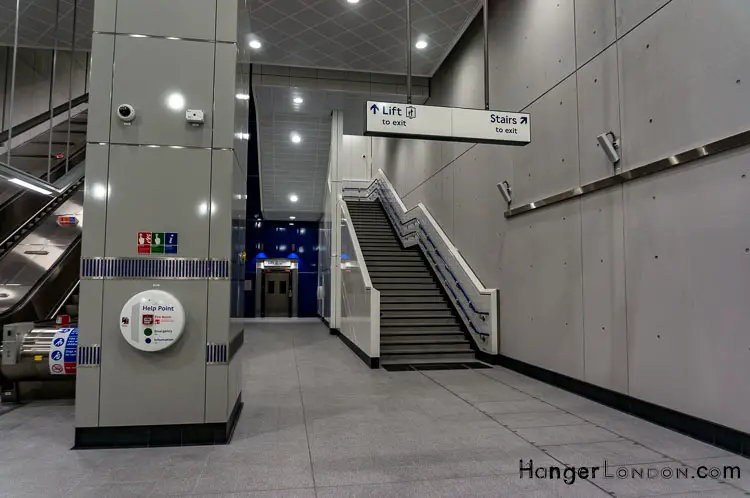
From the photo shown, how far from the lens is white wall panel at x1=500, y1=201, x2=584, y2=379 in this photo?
5.55m

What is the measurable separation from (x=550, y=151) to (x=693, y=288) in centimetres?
275

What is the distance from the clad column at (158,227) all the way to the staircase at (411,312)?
163 inches

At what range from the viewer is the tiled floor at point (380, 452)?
288 centimetres

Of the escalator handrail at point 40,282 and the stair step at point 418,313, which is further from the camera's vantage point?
the stair step at point 418,313

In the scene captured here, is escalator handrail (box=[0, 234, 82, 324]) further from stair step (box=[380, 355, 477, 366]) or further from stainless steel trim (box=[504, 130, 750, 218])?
stainless steel trim (box=[504, 130, 750, 218])

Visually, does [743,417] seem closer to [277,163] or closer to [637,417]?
[637,417]

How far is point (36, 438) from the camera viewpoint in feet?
12.5

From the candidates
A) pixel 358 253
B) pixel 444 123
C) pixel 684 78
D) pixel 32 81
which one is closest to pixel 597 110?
pixel 684 78

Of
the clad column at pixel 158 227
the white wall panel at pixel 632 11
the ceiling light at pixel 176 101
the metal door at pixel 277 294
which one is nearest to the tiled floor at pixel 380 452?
the clad column at pixel 158 227

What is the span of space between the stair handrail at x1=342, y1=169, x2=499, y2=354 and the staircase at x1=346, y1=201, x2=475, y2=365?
0.28 metres

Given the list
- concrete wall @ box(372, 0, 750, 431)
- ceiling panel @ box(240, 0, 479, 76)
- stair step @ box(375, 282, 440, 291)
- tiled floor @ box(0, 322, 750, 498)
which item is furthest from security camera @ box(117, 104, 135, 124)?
stair step @ box(375, 282, 440, 291)

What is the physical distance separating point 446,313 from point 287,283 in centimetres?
1198

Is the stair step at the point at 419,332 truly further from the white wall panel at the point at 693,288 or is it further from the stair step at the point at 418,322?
the white wall panel at the point at 693,288

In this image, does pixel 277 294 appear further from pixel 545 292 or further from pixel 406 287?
pixel 545 292
